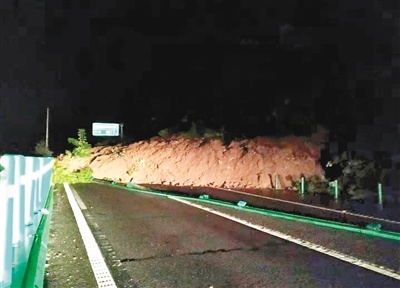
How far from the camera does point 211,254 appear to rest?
19.2 feet

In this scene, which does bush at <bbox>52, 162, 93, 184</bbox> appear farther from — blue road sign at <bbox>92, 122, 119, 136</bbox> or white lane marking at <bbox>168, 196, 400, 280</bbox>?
white lane marking at <bbox>168, 196, 400, 280</bbox>

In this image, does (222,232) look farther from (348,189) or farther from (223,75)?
(223,75)

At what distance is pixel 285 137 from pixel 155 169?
8675mm

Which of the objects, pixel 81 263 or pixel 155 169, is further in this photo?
pixel 155 169

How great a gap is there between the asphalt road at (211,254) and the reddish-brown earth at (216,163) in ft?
34.7

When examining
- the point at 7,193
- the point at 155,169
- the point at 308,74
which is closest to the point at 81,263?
the point at 7,193

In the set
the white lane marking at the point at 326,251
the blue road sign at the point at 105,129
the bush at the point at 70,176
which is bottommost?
the white lane marking at the point at 326,251

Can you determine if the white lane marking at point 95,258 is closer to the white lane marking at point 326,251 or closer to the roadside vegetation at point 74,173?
the white lane marking at point 326,251

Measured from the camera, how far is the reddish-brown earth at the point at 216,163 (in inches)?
770

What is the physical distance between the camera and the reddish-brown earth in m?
19.6

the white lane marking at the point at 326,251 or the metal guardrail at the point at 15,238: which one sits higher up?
the metal guardrail at the point at 15,238

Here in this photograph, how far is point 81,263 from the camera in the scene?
5402mm

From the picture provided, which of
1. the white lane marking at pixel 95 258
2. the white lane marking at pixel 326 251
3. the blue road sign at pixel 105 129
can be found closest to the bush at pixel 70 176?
the blue road sign at pixel 105 129

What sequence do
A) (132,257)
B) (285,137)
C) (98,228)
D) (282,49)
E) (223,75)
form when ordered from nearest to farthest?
(132,257) → (98,228) → (285,137) → (282,49) → (223,75)
